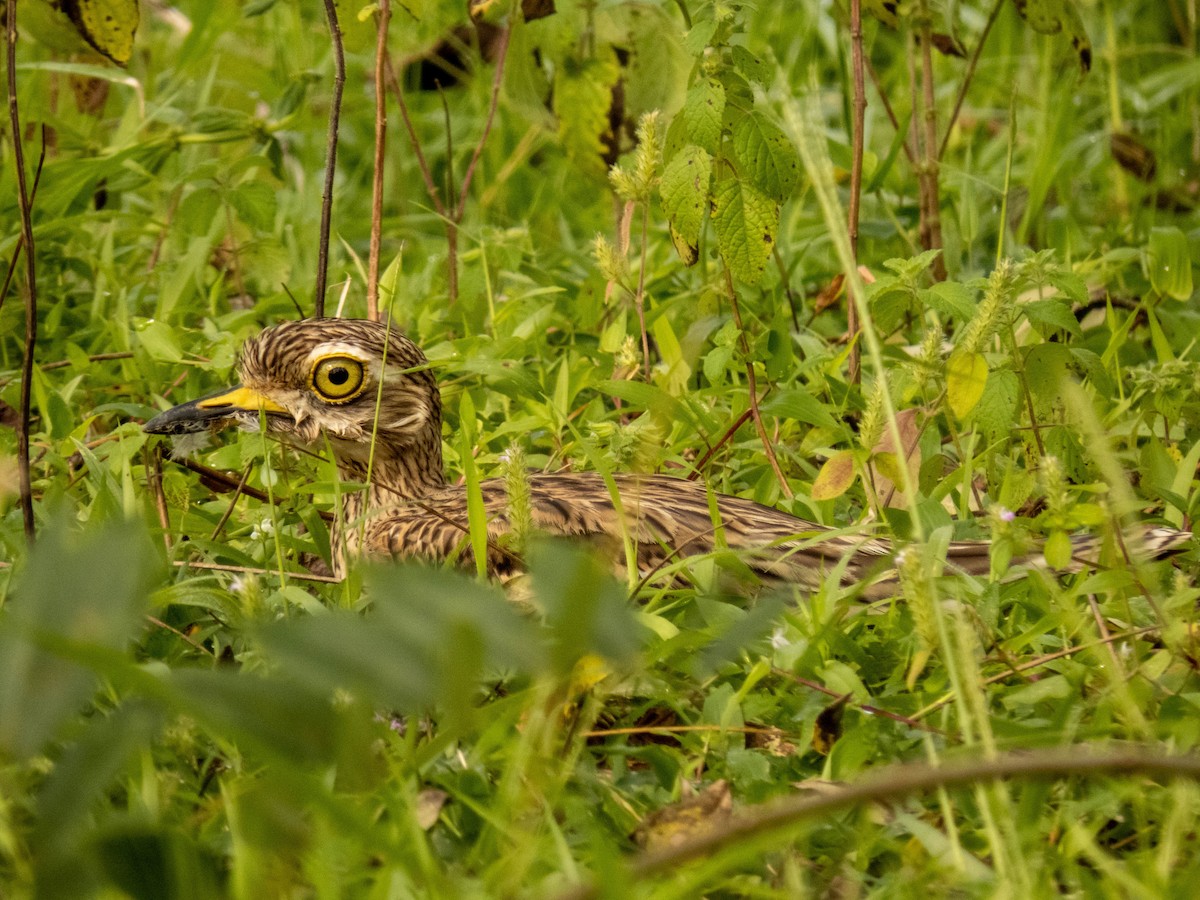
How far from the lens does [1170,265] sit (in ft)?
15.7

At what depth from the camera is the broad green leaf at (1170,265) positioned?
4.71 meters

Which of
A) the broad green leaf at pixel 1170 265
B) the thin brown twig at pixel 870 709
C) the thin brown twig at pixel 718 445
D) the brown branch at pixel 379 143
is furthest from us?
the broad green leaf at pixel 1170 265

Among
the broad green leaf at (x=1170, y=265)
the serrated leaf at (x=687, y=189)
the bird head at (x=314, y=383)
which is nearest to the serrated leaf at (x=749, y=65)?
the serrated leaf at (x=687, y=189)

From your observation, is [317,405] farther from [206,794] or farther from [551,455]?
[206,794]

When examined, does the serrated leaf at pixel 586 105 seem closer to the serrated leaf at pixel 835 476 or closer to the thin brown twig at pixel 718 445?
the thin brown twig at pixel 718 445

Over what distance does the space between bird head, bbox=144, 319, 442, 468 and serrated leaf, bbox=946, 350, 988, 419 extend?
1345 millimetres

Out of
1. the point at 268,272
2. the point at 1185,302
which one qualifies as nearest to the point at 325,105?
the point at 268,272

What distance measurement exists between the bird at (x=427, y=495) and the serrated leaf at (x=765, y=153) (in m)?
0.74

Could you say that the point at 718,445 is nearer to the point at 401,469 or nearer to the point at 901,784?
the point at 401,469

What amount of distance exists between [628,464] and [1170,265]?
206cm

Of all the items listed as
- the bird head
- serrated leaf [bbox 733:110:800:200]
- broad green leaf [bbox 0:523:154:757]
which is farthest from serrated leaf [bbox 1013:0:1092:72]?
broad green leaf [bbox 0:523:154:757]

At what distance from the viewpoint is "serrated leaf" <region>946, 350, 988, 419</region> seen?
3.45 metres

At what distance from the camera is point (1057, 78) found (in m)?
7.00

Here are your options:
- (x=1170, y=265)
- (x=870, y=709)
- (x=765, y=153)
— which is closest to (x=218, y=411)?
(x=765, y=153)
